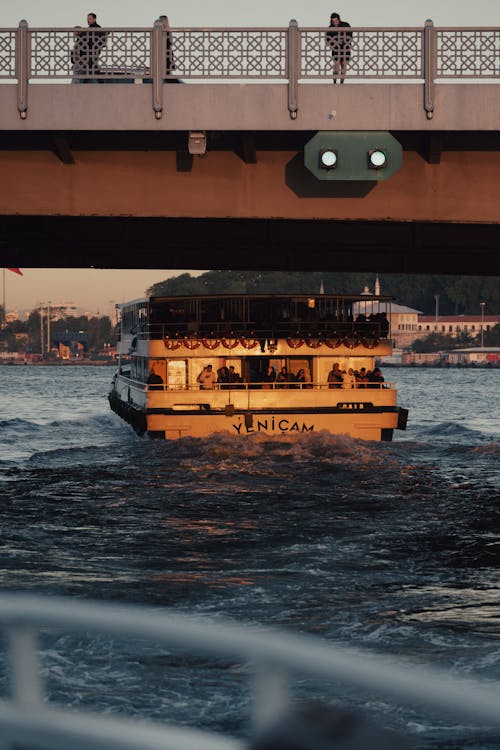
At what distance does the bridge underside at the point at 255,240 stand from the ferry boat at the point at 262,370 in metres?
8.78

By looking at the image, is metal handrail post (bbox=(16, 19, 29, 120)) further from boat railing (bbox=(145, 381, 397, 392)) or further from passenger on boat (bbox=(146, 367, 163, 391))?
passenger on boat (bbox=(146, 367, 163, 391))

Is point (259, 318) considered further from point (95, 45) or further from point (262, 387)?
point (95, 45)

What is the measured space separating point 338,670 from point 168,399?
32.6 m

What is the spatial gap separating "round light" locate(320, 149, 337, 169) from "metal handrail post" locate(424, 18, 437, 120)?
1663mm

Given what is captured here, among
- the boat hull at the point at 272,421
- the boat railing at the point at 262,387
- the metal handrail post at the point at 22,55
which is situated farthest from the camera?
the boat railing at the point at 262,387

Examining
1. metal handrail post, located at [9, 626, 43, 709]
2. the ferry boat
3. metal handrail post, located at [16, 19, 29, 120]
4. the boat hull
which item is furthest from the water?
metal handrail post, located at [16, 19, 29, 120]

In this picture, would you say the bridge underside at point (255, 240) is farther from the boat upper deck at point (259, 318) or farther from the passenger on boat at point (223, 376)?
the passenger on boat at point (223, 376)

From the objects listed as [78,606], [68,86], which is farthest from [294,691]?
[68,86]

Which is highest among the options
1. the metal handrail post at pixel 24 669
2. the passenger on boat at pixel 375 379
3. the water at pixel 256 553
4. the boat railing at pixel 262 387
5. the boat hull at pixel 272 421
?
the metal handrail post at pixel 24 669

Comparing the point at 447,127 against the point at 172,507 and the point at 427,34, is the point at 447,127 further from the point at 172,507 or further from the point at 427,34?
the point at 172,507

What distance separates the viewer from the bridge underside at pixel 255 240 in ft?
75.5

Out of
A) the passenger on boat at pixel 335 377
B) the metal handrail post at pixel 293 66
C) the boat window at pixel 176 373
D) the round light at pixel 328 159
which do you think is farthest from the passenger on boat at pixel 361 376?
the metal handrail post at pixel 293 66

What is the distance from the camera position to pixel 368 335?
123ft

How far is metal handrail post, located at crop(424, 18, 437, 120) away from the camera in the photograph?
19.6 m
